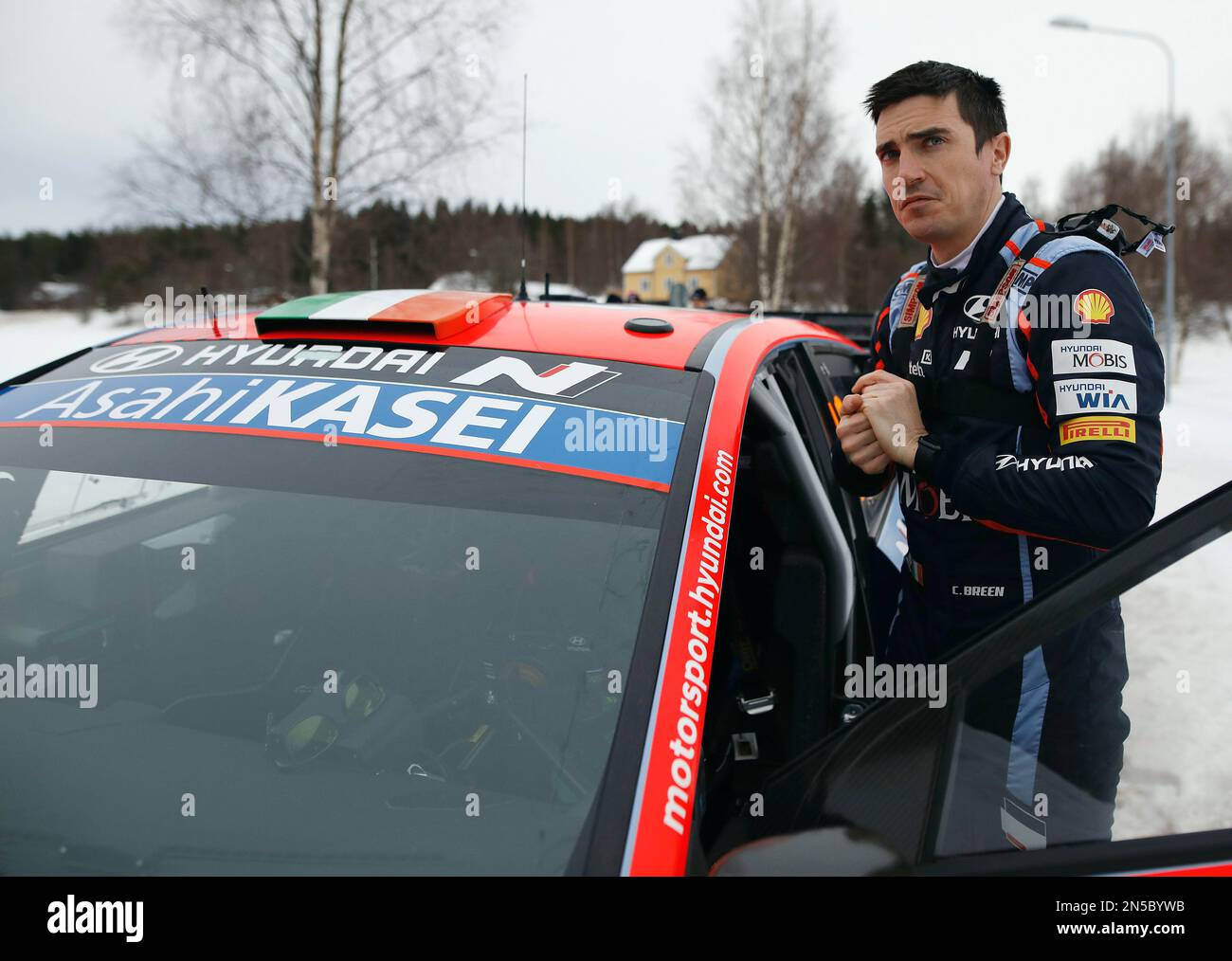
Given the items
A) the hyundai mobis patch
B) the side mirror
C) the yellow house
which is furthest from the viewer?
the yellow house

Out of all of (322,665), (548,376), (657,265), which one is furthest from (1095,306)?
(657,265)

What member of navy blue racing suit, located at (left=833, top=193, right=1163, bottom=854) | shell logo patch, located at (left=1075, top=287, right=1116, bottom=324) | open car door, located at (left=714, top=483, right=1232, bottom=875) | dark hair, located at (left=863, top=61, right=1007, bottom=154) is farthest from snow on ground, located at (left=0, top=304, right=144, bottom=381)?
open car door, located at (left=714, top=483, right=1232, bottom=875)

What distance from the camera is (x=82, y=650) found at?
144 centimetres

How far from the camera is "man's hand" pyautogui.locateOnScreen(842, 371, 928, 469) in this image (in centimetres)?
181

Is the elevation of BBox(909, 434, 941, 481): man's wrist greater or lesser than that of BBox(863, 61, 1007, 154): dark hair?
lesser

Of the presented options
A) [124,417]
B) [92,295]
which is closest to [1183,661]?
[124,417]

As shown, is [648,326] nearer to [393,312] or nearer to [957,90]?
[393,312]

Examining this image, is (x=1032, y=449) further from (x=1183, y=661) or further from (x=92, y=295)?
(x=92, y=295)

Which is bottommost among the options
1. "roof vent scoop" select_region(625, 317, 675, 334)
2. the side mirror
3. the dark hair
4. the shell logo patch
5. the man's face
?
the side mirror

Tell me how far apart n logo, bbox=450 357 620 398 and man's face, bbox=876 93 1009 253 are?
0.76m

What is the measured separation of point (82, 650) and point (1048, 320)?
1.77 m

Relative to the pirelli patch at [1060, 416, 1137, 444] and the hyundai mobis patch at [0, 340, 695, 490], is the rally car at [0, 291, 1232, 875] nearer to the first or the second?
the hyundai mobis patch at [0, 340, 695, 490]

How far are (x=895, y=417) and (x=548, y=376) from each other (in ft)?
2.36
